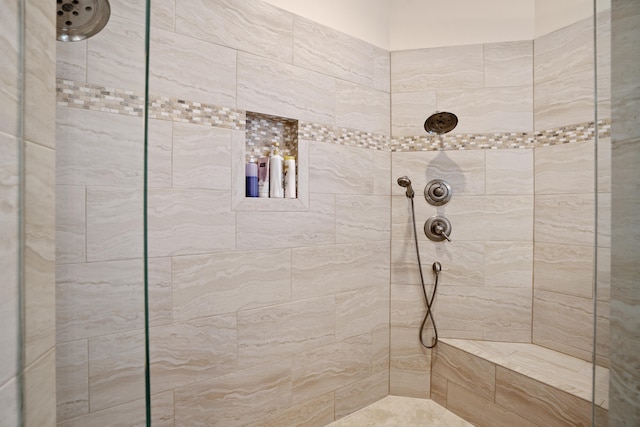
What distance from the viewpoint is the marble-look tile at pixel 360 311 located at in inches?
72.1

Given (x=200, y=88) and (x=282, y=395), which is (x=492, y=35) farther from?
(x=282, y=395)

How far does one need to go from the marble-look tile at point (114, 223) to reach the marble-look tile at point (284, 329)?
3.50 ft

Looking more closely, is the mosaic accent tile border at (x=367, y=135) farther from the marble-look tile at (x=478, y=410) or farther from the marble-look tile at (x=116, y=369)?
the marble-look tile at (x=478, y=410)

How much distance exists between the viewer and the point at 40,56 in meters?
0.48

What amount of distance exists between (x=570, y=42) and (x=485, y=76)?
43 cm

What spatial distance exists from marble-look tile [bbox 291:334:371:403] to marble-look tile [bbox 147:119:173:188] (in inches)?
42.8

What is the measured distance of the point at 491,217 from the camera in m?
1.94

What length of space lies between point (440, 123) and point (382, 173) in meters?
0.43

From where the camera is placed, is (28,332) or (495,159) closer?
(28,332)

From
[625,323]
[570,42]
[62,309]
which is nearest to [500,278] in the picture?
[570,42]

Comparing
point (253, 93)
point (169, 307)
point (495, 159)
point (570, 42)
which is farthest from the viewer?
point (495, 159)

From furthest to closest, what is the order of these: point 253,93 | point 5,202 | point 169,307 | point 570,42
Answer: point 570,42 < point 253,93 < point 169,307 < point 5,202

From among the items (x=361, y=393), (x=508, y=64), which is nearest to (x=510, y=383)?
(x=361, y=393)

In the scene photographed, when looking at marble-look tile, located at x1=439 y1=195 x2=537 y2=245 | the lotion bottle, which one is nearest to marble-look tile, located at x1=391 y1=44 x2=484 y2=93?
marble-look tile, located at x1=439 y1=195 x2=537 y2=245
